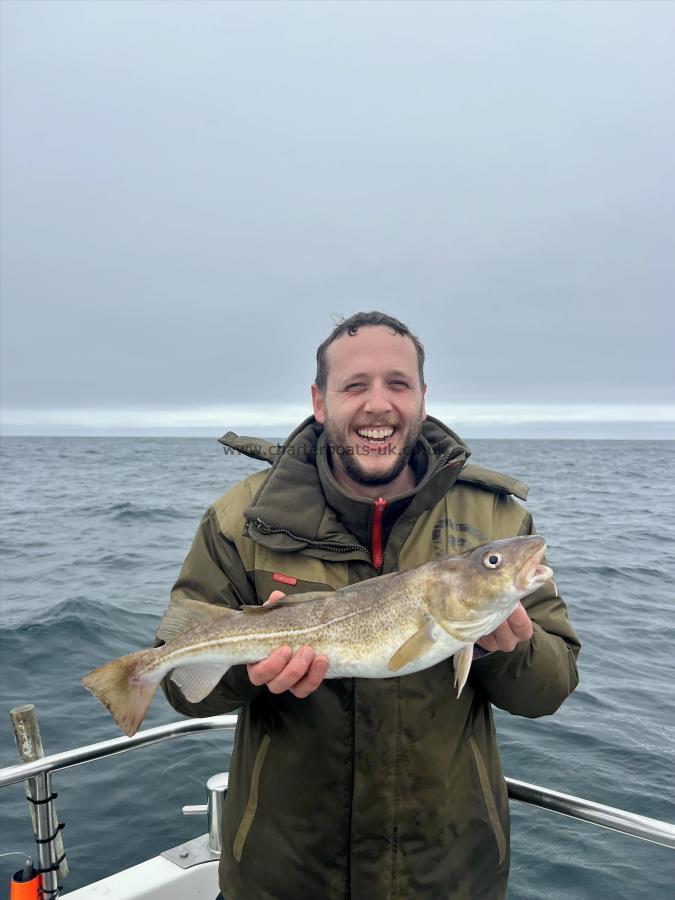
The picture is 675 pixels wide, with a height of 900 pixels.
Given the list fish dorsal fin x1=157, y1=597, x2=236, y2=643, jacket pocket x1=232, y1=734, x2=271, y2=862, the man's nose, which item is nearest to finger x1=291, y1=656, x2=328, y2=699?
jacket pocket x1=232, y1=734, x2=271, y2=862

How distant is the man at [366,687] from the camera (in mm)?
3121

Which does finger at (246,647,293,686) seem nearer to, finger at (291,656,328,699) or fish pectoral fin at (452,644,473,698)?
finger at (291,656,328,699)

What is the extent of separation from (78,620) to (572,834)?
1020cm

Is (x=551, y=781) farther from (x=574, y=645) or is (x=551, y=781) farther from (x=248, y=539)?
(x=248, y=539)

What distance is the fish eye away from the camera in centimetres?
311

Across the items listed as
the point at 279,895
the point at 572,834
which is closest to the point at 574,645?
the point at 279,895

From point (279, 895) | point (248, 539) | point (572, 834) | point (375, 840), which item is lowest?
point (572, 834)

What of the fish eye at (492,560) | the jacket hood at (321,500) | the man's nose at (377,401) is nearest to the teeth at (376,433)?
the man's nose at (377,401)

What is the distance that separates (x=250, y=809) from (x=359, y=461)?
1.86 m

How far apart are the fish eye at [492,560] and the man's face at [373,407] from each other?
77 cm

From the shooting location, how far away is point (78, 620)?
13.6m

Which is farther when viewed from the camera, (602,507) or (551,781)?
(602,507)

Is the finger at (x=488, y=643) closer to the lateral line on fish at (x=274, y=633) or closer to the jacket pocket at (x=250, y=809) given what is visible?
the lateral line on fish at (x=274, y=633)

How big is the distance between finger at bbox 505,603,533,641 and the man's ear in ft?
5.20
